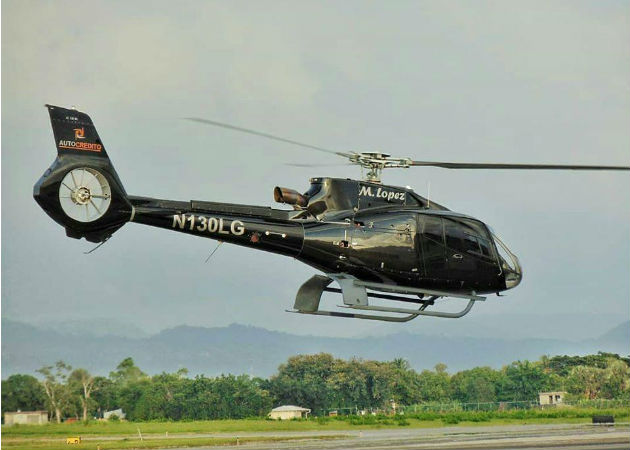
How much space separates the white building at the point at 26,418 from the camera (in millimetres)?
37438

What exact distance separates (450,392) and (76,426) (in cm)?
2477

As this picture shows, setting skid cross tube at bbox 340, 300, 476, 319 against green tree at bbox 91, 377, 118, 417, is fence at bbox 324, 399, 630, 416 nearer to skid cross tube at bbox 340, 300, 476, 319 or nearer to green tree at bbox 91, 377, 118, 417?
green tree at bbox 91, 377, 118, 417

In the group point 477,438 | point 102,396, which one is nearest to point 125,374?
point 102,396

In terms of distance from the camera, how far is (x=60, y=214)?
17641mm

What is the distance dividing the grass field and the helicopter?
15.5m

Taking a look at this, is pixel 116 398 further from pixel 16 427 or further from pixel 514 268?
pixel 514 268

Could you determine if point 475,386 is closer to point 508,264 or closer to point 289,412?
point 289,412

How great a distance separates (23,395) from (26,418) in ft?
8.62

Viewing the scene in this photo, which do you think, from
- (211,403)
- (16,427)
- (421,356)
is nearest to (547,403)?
(211,403)

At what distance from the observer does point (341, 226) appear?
19.6 meters

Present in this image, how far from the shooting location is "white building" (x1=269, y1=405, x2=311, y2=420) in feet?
142

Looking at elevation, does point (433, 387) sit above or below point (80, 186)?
below

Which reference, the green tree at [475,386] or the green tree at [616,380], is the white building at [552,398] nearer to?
the green tree at [616,380]

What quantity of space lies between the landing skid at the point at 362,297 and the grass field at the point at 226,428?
14.5 metres
